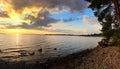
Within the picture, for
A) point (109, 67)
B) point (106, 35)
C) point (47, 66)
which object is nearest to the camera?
point (109, 67)

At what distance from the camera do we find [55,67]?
23.6 meters

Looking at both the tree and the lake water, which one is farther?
the lake water

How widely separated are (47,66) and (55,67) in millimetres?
1843

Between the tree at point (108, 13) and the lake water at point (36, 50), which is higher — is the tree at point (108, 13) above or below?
above

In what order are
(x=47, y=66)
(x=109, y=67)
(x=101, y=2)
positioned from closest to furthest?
(x=109, y=67), (x=47, y=66), (x=101, y=2)

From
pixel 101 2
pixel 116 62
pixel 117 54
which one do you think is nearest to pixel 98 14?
pixel 101 2

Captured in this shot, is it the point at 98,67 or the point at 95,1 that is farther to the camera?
the point at 95,1

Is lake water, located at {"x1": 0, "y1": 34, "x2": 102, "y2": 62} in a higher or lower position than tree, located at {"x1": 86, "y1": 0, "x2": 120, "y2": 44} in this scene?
lower

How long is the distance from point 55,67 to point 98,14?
409 inches

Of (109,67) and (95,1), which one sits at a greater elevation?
(95,1)

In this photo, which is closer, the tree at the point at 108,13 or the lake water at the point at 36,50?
the tree at the point at 108,13

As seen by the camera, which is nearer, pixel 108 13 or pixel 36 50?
pixel 108 13

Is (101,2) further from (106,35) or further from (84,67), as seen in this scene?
(84,67)

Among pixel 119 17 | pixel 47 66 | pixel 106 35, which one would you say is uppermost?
pixel 119 17
